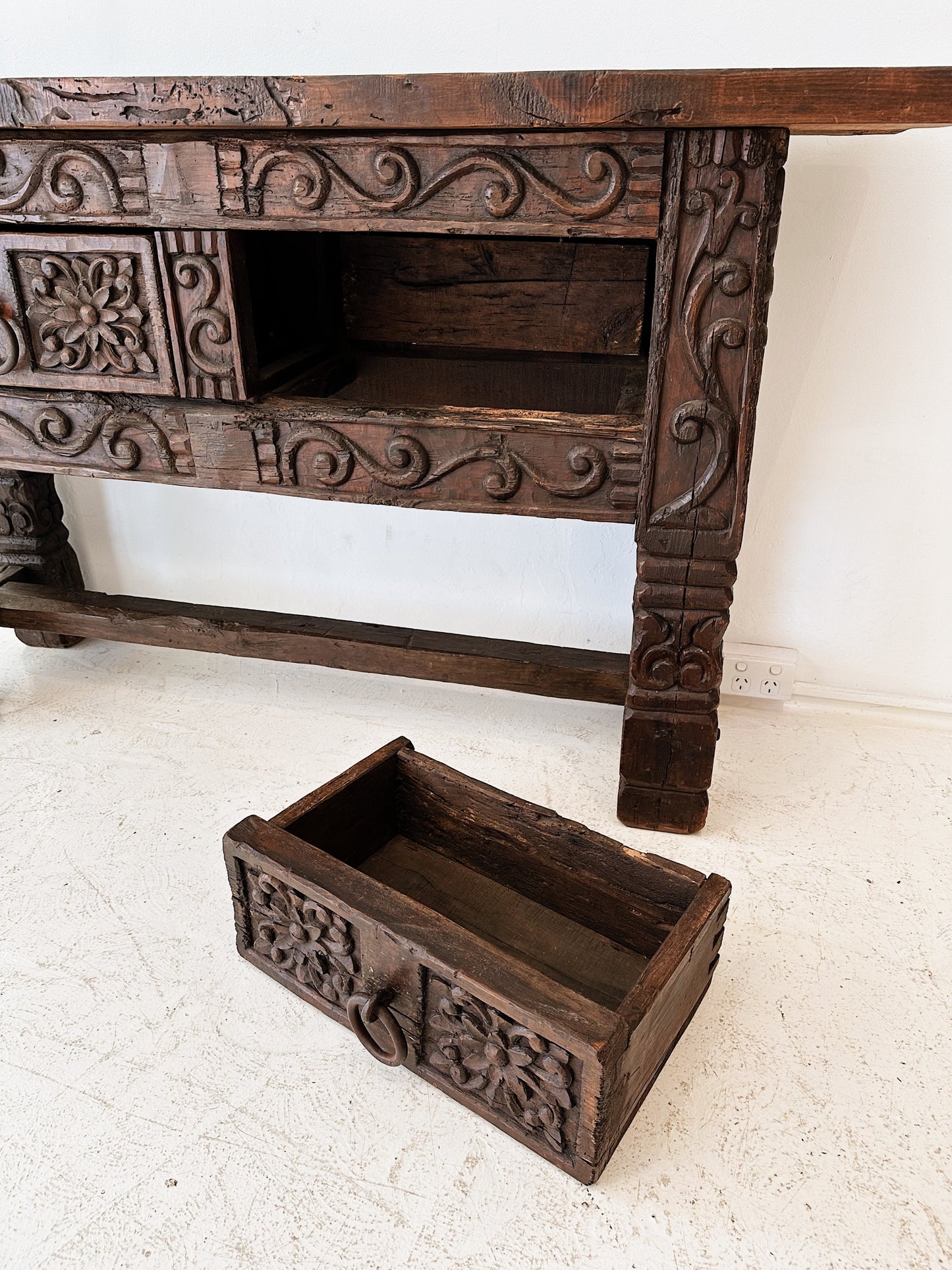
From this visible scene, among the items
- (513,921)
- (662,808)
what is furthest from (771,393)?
(513,921)

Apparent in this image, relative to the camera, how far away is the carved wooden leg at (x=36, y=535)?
256cm

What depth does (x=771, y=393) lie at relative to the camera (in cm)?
222

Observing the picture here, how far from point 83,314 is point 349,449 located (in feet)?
1.88

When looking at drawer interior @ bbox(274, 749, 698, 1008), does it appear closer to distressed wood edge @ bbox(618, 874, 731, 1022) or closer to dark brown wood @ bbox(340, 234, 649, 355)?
distressed wood edge @ bbox(618, 874, 731, 1022)

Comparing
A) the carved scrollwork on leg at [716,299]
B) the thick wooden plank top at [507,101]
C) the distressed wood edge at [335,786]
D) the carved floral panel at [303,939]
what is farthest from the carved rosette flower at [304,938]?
the thick wooden plank top at [507,101]

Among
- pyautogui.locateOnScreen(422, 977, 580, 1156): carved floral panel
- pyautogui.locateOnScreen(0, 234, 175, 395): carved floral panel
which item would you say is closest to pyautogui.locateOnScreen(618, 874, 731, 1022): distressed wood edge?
pyautogui.locateOnScreen(422, 977, 580, 1156): carved floral panel

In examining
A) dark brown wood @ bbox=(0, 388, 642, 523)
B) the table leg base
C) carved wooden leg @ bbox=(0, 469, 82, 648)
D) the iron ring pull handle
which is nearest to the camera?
the iron ring pull handle

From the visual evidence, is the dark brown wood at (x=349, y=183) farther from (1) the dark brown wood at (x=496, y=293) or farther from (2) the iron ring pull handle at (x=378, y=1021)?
(2) the iron ring pull handle at (x=378, y=1021)

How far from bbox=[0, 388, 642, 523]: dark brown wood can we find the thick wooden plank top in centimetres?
49

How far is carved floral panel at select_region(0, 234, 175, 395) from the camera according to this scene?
1776mm

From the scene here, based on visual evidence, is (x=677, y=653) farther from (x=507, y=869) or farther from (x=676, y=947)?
(x=676, y=947)

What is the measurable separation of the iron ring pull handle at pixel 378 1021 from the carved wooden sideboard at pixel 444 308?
786 mm

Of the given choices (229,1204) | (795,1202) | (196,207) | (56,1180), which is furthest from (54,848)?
(795,1202)

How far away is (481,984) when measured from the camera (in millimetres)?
1242
